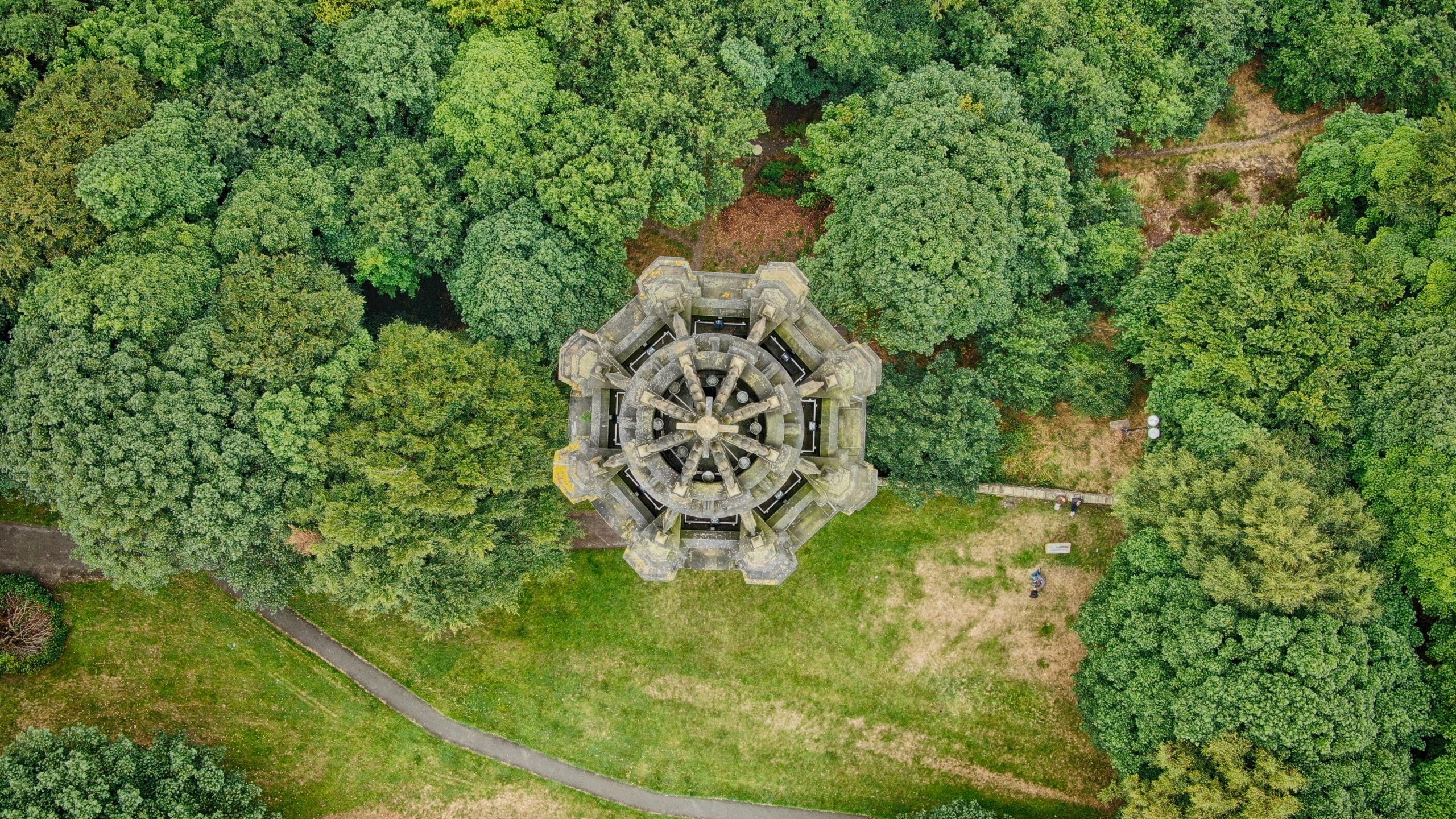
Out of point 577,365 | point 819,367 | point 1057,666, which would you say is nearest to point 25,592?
point 577,365

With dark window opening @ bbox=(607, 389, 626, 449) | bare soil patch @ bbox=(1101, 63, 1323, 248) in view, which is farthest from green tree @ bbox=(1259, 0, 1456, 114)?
dark window opening @ bbox=(607, 389, 626, 449)

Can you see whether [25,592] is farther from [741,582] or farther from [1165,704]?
[1165,704]

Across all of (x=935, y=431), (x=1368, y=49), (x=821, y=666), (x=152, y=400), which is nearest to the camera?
(x=152, y=400)

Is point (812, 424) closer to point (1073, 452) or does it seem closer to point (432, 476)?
point (432, 476)

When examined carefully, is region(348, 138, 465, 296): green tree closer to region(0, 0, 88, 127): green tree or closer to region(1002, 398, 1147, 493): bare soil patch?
region(0, 0, 88, 127): green tree

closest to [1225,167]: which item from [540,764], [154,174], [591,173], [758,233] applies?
[758,233]

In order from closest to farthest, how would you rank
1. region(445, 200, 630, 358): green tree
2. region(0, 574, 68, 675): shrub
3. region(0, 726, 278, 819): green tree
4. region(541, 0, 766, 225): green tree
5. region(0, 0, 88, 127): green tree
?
region(0, 726, 278, 819): green tree → region(445, 200, 630, 358): green tree → region(0, 0, 88, 127): green tree → region(541, 0, 766, 225): green tree → region(0, 574, 68, 675): shrub
